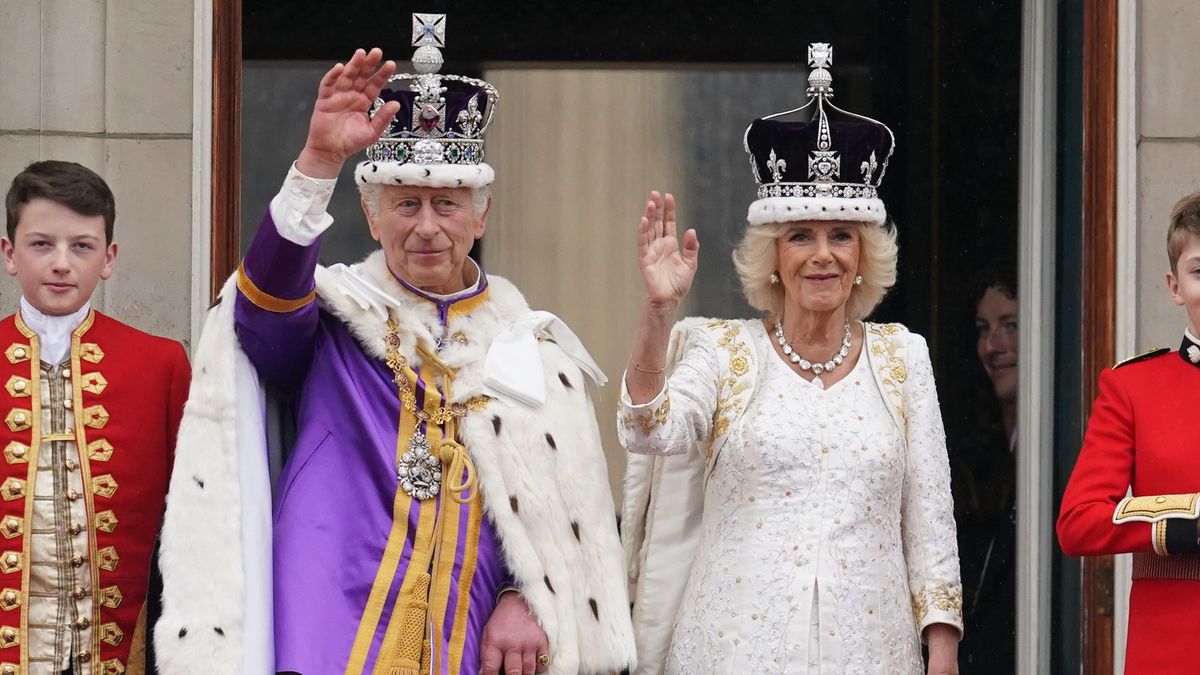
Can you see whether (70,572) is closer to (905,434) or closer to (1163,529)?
(905,434)

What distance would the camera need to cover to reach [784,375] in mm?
4996

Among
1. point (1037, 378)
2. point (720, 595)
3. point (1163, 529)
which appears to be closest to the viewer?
point (1163, 529)

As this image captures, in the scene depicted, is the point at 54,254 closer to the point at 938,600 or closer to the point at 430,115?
the point at 430,115

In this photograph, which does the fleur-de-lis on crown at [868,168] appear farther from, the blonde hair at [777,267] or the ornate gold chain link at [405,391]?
the ornate gold chain link at [405,391]

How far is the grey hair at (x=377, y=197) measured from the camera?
16.0 ft

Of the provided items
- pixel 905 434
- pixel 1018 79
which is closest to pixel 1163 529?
pixel 905 434

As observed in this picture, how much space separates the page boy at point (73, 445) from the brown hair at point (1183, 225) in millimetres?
2205

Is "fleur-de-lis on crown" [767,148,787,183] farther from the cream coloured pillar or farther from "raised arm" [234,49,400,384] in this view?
the cream coloured pillar

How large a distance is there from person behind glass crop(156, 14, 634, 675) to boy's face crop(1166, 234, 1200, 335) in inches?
53.4

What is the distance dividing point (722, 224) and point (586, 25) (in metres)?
0.77

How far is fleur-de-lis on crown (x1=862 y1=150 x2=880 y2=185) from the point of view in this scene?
5098mm

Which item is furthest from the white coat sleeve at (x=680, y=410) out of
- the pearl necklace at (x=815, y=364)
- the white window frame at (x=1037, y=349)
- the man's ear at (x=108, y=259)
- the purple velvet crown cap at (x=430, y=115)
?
the white window frame at (x=1037, y=349)

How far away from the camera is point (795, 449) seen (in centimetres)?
486

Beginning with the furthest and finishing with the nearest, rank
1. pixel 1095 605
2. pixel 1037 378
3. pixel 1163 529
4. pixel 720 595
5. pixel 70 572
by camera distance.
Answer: pixel 1037 378
pixel 1095 605
pixel 720 595
pixel 70 572
pixel 1163 529
